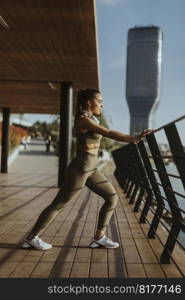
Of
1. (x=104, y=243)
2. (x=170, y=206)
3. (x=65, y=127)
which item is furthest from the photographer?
(x=65, y=127)

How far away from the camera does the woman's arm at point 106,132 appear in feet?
13.6

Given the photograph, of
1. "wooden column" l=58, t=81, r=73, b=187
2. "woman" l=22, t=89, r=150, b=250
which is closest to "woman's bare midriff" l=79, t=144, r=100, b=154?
"woman" l=22, t=89, r=150, b=250

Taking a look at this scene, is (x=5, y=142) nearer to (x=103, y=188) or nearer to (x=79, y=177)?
(x=103, y=188)

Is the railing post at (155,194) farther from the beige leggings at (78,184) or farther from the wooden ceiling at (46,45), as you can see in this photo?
the wooden ceiling at (46,45)

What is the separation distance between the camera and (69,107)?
12898 millimetres

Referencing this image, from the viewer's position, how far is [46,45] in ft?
29.0

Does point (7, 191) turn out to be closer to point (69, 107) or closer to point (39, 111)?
point (69, 107)

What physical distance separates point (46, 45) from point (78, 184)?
4.96 meters

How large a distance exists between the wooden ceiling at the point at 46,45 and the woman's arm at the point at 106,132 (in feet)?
9.22

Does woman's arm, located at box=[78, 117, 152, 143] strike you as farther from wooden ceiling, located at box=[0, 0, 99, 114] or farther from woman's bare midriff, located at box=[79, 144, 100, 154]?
wooden ceiling, located at box=[0, 0, 99, 114]

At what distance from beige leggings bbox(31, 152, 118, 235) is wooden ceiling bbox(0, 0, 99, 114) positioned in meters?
2.98

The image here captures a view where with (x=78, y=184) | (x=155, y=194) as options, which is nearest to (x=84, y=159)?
(x=78, y=184)

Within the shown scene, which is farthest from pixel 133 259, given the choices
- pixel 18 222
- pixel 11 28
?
pixel 11 28

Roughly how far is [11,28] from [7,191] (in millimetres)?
4694
